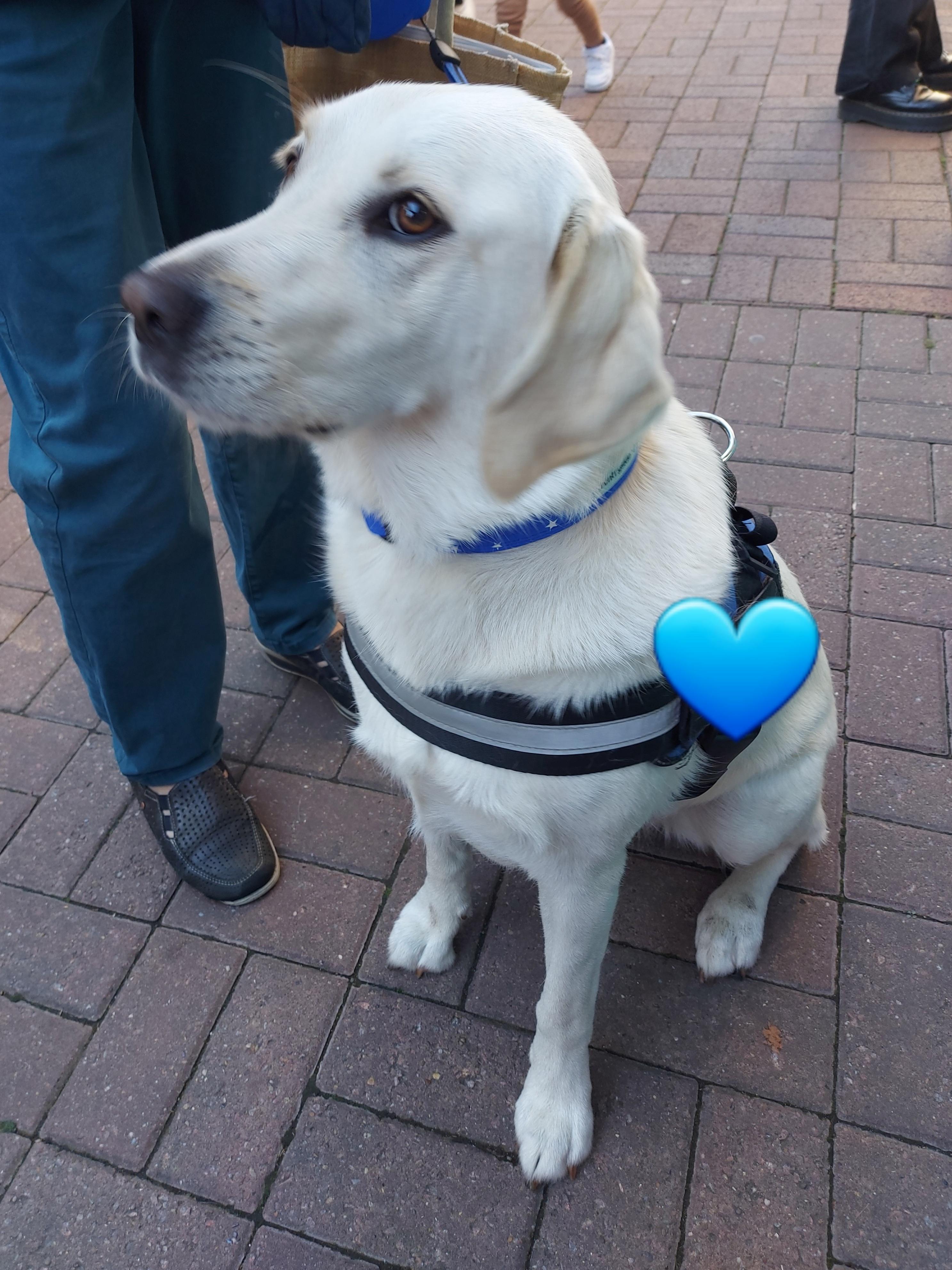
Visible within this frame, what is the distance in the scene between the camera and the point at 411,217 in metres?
1.08

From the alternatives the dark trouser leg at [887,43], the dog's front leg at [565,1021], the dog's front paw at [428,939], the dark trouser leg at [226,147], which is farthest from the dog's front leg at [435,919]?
the dark trouser leg at [887,43]

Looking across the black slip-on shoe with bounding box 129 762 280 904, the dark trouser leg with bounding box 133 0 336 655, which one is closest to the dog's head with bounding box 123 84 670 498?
the dark trouser leg with bounding box 133 0 336 655

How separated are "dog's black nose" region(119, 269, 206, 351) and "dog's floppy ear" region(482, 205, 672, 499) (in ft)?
1.30

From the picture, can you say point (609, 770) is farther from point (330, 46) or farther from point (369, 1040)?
point (330, 46)

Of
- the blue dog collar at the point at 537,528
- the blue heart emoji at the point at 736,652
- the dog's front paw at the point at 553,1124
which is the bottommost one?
the dog's front paw at the point at 553,1124

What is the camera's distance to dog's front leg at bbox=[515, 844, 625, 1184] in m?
1.44

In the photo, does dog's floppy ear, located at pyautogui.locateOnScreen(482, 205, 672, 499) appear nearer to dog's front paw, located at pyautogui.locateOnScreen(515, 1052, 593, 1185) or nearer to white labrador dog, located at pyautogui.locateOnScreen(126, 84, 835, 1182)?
white labrador dog, located at pyautogui.locateOnScreen(126, 84, 835, 1182)

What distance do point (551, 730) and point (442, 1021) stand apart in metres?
0.90

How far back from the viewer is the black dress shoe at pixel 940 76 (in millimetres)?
4871

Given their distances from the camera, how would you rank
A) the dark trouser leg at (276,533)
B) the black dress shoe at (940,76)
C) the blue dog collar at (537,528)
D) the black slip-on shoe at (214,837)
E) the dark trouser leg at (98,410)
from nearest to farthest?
the blue dog collar at (537,528), the dark trouser leg at (98,410), the black slip-on shoe at (214,837), the dark trouser leg at (276,533), the black dress shoe at (940,76)

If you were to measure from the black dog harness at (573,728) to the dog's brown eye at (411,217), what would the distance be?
0.64m

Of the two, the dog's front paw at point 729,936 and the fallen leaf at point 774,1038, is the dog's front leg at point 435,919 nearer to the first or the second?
the dog's front paw at point 729,936

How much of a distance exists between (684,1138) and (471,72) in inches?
89.4

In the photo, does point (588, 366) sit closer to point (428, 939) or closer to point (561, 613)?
point (561, 613)
